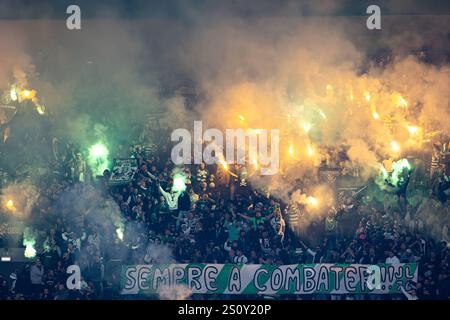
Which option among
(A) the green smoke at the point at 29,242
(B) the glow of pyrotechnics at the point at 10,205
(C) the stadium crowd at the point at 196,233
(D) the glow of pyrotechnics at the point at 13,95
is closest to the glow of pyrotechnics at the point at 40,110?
(D) the glow of pyrotechnics at the point at 13,95

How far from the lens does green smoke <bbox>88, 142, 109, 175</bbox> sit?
27.1 ft

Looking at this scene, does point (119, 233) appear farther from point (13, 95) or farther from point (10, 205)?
point (13, 95)

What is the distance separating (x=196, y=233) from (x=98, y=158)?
170cm

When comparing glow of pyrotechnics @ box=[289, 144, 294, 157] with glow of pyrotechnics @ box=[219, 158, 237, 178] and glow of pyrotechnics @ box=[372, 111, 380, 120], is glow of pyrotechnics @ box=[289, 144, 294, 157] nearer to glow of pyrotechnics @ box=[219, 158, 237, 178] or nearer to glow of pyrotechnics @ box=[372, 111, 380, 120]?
glow of pyrotechnics @ box=[219, 158, 237, 178]

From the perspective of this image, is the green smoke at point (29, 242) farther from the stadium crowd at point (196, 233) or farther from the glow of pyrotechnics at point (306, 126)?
the glow of pyrotechnics at point (306, 126)

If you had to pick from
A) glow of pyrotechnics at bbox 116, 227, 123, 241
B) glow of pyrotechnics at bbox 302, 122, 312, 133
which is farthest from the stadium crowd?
glow of pyrotechnics at bbox 302, 122, 312, 133

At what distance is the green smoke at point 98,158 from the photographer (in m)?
8.27

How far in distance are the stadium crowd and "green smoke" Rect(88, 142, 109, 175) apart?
0.15m

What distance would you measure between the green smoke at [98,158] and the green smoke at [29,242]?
3.78ft

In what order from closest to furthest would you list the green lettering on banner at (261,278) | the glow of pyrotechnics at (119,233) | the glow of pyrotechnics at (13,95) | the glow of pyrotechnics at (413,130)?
the green lettering on banner at (261,278) < the glow of pyrotechnics at (119,233) < the glow of pyrotechnics at (413,130) < the glow of pyrotechnics at (13,95)

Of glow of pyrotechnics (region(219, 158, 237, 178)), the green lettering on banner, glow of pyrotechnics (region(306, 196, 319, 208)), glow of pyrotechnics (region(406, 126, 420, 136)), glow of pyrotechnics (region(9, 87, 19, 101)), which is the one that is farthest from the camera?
glow of pyrotechnics (region(9, 87, 19, 101))

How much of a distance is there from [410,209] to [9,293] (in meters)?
5.23
